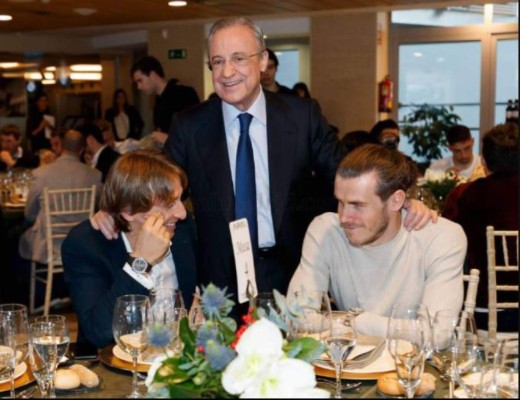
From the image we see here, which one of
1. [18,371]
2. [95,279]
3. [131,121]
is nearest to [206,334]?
[18,371]

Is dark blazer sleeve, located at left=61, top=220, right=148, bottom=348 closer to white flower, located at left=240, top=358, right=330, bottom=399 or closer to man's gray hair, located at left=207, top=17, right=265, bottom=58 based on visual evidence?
man's gray hair, located at left=207, top=17, right=265, bottom=58

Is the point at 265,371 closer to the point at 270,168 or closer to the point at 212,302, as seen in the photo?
the point at 212,302

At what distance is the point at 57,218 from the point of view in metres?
6.07

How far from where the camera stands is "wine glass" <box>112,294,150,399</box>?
1797mm

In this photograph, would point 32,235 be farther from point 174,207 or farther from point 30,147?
point 30,147

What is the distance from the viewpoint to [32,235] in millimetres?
6160

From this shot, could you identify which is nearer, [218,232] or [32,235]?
[218,232]

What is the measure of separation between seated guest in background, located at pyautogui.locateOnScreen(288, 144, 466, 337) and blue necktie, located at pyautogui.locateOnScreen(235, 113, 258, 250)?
285 millimetres

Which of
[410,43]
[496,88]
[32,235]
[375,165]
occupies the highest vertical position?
[410,43]

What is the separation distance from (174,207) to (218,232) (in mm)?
488

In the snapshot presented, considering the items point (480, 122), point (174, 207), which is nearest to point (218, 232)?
point (174, 207)

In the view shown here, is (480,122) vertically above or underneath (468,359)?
above

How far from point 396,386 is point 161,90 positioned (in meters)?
5.43

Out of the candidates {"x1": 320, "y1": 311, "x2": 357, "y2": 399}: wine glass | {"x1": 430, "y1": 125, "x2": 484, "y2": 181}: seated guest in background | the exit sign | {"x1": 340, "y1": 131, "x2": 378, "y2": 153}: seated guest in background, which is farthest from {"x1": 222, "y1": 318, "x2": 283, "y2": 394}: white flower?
the exit sign
